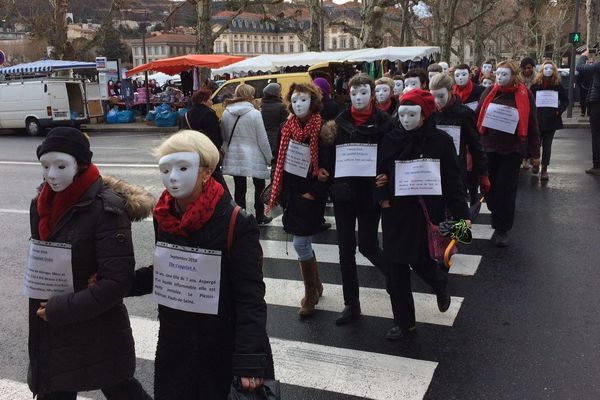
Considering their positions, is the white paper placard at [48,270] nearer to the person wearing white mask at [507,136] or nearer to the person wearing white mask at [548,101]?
the person wearing white mask at [507,136]

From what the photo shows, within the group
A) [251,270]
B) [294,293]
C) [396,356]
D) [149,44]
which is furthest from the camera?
[149,44]

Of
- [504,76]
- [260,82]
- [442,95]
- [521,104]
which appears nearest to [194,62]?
[260,82]

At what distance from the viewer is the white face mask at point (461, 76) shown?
26.0 feet

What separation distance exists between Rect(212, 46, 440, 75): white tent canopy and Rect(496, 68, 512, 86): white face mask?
11.0 metres

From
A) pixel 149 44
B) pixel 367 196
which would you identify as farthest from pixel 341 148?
pixel 149 44

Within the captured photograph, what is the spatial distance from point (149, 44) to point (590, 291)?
125273 millimetres

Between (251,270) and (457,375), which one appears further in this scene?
(457,375)

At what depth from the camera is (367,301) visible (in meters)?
4.88

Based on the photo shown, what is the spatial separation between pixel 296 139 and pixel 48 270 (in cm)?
235

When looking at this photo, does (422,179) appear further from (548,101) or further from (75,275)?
(548,101)

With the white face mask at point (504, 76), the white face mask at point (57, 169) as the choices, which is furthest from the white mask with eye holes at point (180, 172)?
the white face mask at point (504, 76)

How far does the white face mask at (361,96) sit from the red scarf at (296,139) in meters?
0.36

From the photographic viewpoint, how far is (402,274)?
399 centimetres

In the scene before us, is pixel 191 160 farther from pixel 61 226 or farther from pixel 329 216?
pixel 329 216
